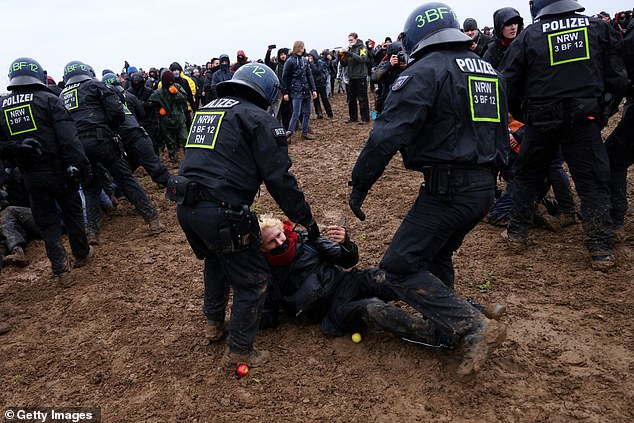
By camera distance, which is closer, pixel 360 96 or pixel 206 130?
pixel 206 130

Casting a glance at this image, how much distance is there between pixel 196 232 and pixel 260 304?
68 cm

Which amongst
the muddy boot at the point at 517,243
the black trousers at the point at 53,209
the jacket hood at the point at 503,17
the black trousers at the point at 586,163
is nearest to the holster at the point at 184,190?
the black trousers at the point at 53,209

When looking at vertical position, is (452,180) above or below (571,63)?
below

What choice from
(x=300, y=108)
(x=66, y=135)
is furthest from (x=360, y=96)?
(x=66, y=135)

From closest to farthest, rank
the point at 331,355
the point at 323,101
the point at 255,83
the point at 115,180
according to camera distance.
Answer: the point at 255,83, the point at 331,355, the point at 115,180, the point at 323,101

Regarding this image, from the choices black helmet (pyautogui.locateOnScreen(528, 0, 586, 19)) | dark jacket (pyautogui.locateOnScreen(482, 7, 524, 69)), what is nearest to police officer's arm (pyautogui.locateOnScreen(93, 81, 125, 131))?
dark jacket (pyautogui.locateOnScreen(482, 7, 524, 69))

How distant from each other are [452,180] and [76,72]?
5.45 meters

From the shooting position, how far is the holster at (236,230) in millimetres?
2951

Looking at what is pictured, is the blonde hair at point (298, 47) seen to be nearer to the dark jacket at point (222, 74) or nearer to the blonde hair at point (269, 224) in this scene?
the dark jacket at point (222, 74)

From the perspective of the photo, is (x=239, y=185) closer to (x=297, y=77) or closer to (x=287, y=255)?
(x=287, y=255)

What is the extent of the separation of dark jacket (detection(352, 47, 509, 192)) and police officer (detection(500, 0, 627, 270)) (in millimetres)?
1415

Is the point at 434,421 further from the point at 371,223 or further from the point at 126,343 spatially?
the point at 371,223

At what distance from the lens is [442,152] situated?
9.05 ft

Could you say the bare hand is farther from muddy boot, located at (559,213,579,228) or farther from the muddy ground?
muddy boot, located at (559,213,579,228)
